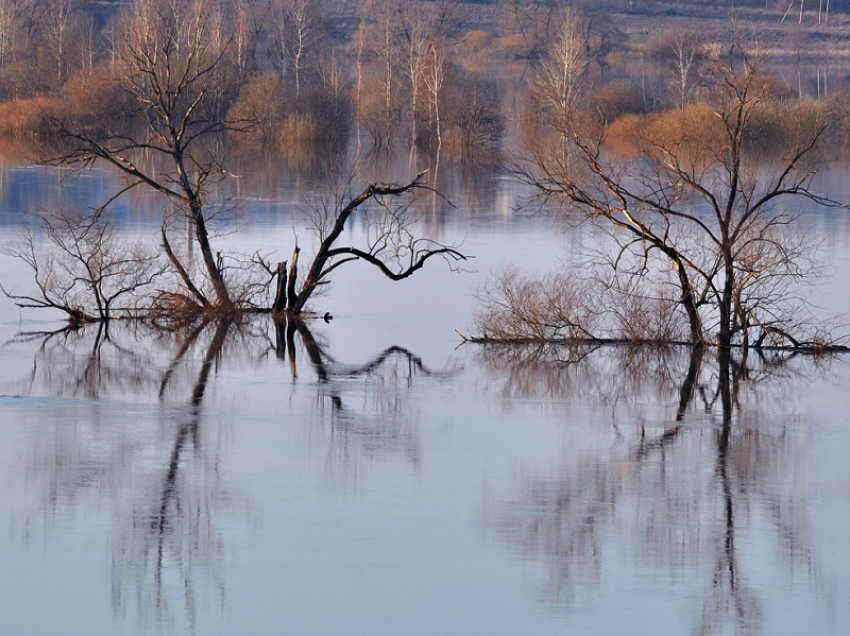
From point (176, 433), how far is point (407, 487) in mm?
2303

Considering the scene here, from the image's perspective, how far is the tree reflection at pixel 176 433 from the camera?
318 inches

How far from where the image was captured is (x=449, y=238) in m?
25.3

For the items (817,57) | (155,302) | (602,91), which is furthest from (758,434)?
(817,57)

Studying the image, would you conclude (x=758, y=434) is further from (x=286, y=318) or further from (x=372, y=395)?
(x=286, y=318)

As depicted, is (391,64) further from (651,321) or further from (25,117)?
(651,321)

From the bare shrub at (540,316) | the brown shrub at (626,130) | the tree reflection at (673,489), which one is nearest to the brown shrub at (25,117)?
the brown shrub at (626,130)

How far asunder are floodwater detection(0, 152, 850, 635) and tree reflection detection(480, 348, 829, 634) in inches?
1.2

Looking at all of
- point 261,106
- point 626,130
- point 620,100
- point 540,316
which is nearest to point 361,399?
point 540,316

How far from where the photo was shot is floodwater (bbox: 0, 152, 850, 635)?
7.64m

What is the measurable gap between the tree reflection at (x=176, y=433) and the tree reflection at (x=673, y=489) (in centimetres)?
148

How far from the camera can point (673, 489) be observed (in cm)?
1002

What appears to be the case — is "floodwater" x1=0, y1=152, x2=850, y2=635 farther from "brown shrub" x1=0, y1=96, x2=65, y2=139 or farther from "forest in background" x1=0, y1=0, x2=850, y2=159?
"brown shrub" x1=0, y1=96, x2=65, y2=139

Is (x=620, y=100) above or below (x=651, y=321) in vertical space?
above

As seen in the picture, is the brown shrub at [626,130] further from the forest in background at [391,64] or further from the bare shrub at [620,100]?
the forest in background at [391,64]
